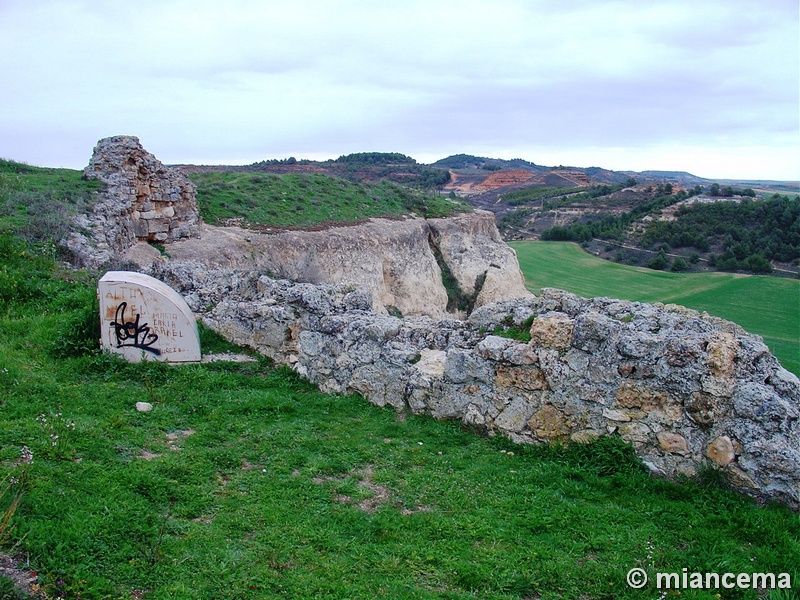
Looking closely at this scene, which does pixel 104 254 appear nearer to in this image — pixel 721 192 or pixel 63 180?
pixel 63 180

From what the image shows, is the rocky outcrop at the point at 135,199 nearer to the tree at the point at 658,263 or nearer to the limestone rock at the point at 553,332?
the limestone rock at the point at 553,332

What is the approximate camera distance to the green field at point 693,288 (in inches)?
1202

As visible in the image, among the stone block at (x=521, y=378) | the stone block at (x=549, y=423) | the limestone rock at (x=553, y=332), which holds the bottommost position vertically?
the stone block at (x=549, y=423)

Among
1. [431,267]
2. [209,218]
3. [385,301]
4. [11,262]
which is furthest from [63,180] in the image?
[431,267]

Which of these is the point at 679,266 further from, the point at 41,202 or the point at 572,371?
the point at 41,202

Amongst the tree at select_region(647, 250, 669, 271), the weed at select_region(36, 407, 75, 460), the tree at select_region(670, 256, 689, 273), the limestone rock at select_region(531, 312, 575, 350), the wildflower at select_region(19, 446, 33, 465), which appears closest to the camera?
the wildflower at select_region(19, 446, 33, 465)

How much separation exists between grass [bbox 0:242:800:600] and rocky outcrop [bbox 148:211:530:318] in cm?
1030

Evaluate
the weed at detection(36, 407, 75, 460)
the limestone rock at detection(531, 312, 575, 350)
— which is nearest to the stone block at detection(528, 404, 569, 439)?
the limestone rock at detection(531, 312, 575, 350)

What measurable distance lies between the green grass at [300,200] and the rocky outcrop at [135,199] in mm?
3087

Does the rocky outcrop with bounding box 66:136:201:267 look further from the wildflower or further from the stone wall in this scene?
the wildflower

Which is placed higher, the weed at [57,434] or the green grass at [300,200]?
the green grass at [300,200]

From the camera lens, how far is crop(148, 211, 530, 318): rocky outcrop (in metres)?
21.3

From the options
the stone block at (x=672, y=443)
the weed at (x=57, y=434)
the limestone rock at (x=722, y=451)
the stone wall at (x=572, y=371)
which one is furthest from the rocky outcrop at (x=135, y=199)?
the limestone rock at (x=722, y=451)

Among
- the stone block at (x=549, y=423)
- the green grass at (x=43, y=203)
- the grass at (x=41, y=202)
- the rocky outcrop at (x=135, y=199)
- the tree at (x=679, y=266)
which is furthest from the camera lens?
the tree at (x=679, y=266)
